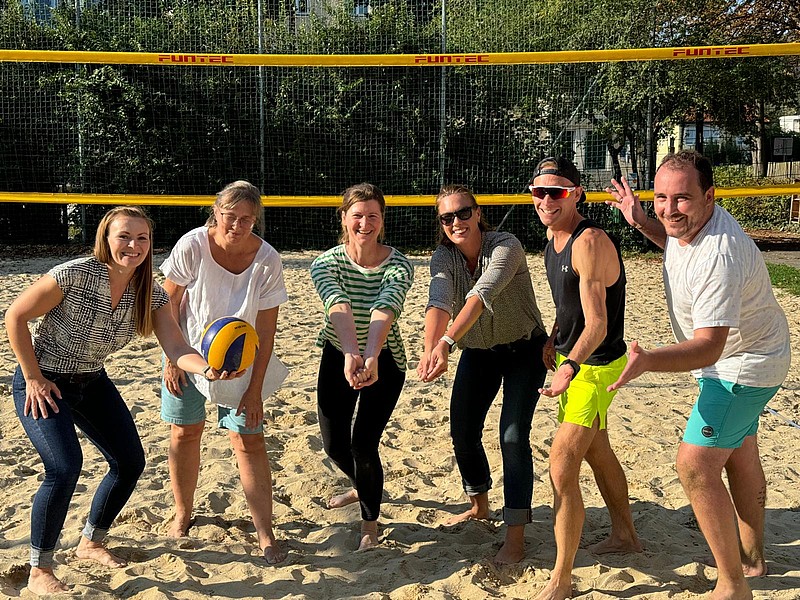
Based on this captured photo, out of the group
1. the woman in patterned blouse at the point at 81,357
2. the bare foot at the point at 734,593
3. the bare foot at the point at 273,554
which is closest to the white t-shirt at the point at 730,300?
the bare foot at the point at 734,593

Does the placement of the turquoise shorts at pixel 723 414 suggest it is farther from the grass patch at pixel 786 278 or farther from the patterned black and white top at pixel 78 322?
the grass patch at pixel 786 278

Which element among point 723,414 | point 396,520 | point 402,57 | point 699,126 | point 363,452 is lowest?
point 396,520

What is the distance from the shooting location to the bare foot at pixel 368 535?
3571 millimetres

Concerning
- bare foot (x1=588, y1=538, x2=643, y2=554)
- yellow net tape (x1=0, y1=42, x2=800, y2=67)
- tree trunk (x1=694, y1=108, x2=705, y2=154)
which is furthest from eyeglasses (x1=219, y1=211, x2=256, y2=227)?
tree trunk (x1=694, y1=108, x2=705, y2=154)

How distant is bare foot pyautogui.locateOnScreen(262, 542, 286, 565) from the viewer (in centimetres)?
343

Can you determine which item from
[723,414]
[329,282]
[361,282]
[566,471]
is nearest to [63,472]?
[329,282]

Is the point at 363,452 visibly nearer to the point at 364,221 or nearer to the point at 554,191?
the point at 364,221

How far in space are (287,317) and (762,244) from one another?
31.2 feet

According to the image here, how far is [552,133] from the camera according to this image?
12.5 metres

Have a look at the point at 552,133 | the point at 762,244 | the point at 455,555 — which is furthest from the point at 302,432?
the point at 762,244

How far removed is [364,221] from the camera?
335cm

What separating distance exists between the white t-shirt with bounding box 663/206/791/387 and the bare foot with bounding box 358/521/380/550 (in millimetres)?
1444

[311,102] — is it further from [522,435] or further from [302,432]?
[522,435]

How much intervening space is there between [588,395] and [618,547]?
811mm
